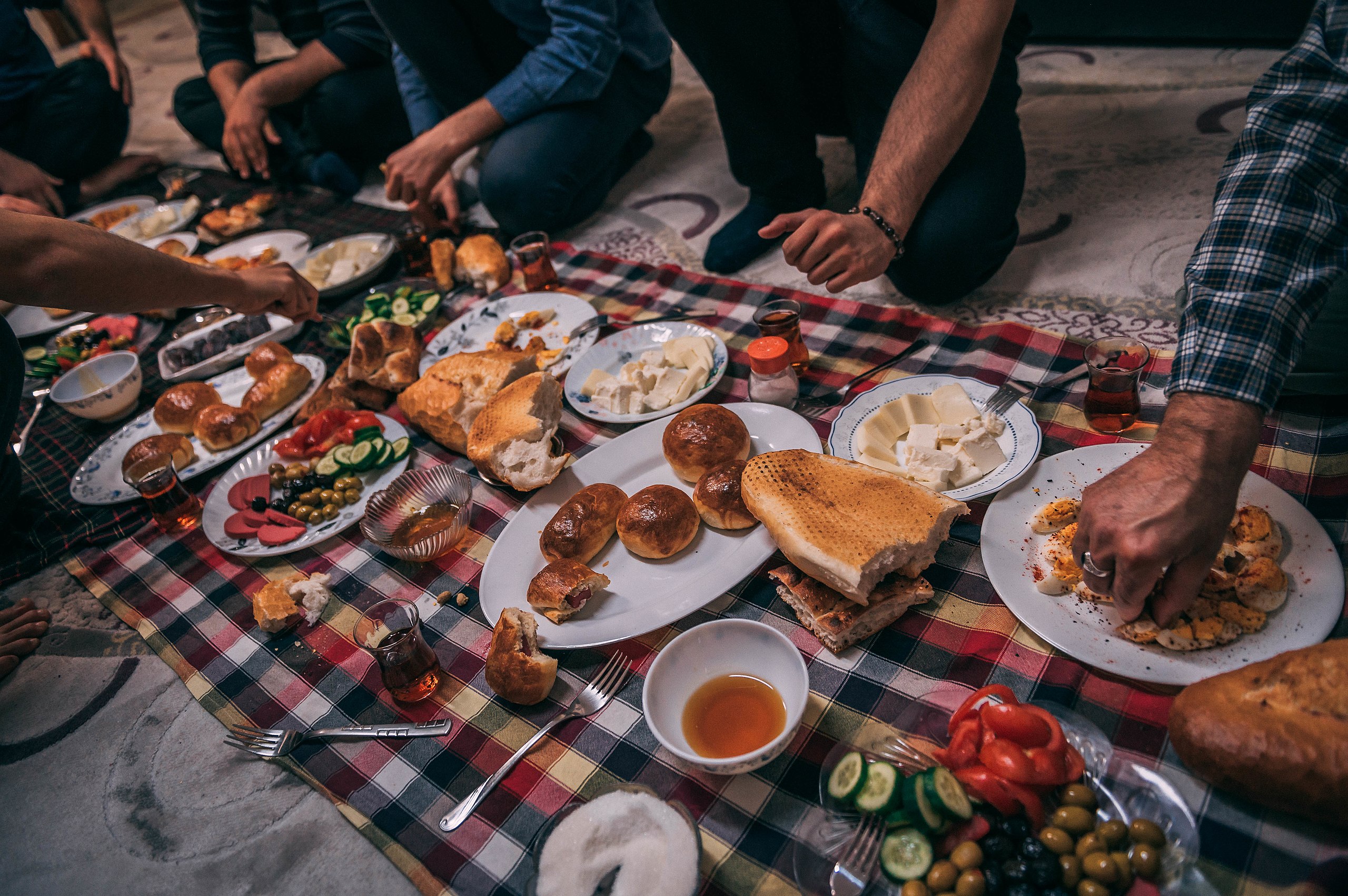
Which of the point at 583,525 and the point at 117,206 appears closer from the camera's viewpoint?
the point at 583,525

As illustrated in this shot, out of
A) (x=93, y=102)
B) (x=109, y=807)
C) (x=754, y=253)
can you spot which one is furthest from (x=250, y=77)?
(x=109, y=807)

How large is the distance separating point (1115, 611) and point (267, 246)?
3.77 m

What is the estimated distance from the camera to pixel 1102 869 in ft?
3.19

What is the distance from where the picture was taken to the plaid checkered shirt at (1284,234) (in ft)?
4.05

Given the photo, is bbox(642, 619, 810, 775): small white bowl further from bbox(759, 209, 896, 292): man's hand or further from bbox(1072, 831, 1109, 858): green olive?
bbox(759, 209, 896, 292): man's hand

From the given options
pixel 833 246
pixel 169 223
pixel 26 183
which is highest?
pixel 833 246

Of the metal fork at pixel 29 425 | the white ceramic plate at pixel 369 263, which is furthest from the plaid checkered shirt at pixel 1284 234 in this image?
the metal fork at pixel 29 425

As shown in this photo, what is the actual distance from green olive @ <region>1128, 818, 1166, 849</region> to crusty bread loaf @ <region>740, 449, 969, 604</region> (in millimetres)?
508

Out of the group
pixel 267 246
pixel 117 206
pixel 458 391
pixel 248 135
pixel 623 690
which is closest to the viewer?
pixel 623 690

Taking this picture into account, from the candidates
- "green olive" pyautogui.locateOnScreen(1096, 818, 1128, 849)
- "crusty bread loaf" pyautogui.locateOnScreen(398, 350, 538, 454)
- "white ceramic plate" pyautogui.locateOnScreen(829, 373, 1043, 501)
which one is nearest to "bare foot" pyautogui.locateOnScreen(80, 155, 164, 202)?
"crusty bread loaf" pyautogui.locateOnScreen(398, 350, 538, 454)

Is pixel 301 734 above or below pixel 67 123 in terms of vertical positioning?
below

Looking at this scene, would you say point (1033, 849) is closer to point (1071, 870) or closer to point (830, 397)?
point (1071, 870)

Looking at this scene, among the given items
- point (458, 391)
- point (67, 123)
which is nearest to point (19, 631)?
point (458, 391)

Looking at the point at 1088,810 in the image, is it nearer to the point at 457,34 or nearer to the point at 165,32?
the point at 457,34
